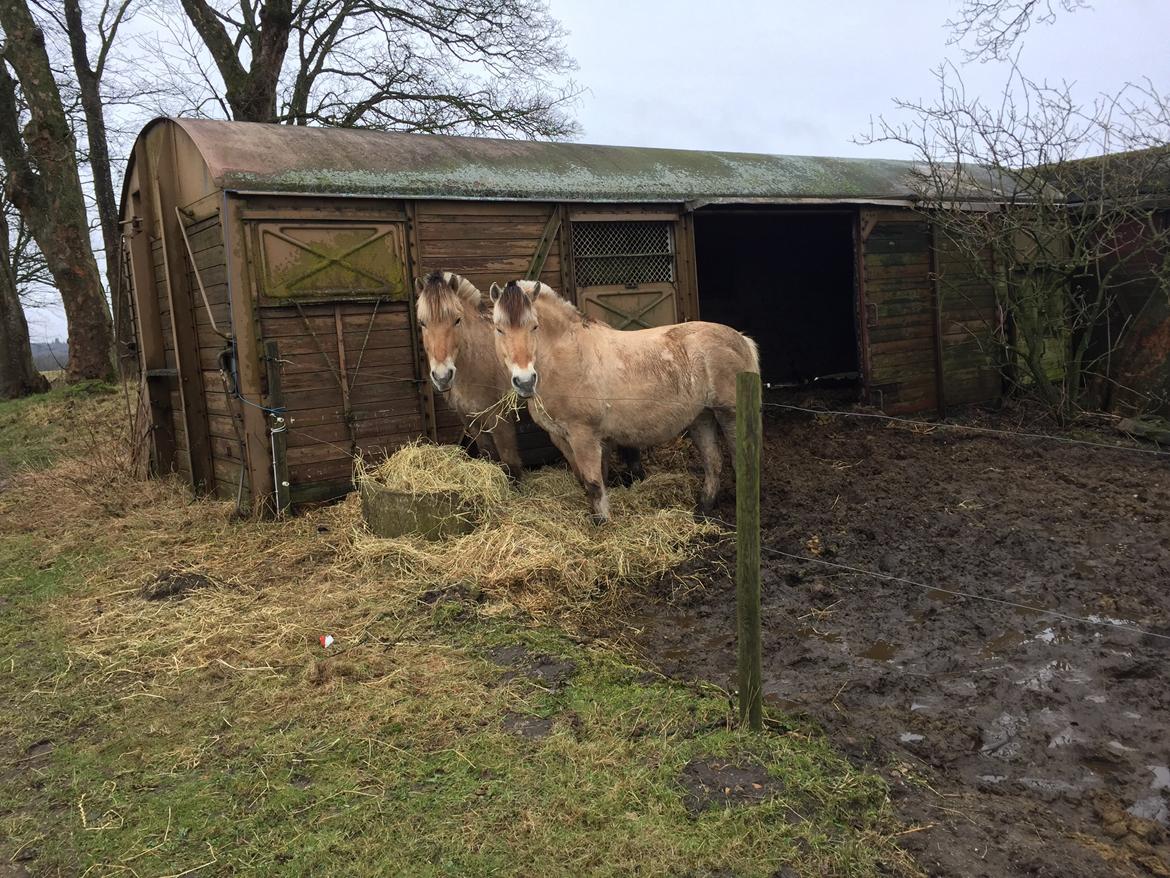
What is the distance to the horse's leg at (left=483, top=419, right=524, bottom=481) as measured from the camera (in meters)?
6.83

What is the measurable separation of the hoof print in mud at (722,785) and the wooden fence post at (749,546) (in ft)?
0.92

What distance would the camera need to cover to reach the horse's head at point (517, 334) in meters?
5.52

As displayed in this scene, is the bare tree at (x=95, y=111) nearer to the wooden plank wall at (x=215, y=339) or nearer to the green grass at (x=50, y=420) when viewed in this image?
the green grass at (x=50, y=420)

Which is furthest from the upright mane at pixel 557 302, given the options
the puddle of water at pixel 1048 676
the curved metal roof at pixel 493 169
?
the puddle of water at pixel 1048 676

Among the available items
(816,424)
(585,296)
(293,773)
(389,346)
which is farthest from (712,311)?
(293,773)

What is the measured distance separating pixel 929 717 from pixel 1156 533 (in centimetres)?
323

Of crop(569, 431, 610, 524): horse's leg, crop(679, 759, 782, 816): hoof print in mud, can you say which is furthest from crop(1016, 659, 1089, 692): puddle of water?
crop(569, 431, 610, 524): horse's leg

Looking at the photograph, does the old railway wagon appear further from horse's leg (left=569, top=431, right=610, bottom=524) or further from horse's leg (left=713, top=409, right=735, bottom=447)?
horse's leg (left=713, top=409, right=735, bottom=447)

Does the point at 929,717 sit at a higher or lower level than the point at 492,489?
lower

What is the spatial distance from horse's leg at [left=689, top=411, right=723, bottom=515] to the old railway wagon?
6.44 ft

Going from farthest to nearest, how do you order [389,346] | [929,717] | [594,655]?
1. [389,346]
2. [594,655]
3. [929,717]

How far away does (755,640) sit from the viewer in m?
3.08

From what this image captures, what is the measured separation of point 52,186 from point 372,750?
1302 centimetres

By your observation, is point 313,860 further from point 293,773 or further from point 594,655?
point 594,655
